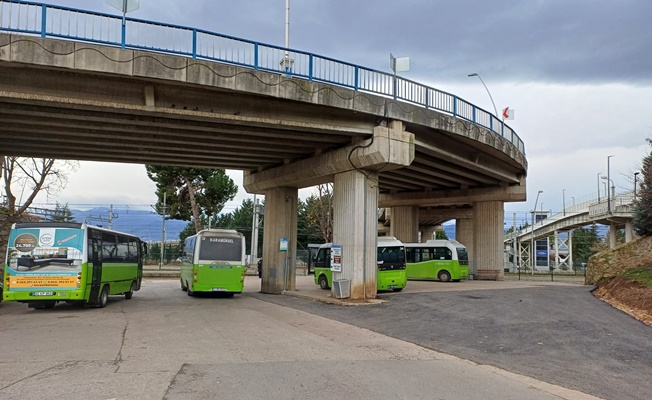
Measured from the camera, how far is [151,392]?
6.52 meters

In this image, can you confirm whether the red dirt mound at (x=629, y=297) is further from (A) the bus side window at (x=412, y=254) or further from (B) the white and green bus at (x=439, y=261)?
(A) the bus side window at (x=412, y=254)

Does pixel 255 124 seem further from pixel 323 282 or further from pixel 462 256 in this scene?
pixel 462 256

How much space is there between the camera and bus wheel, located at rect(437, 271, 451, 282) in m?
33.6

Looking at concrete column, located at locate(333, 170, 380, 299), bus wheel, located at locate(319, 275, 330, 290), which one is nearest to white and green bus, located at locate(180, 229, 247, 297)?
concrete column, located at locate(333, 170, 380, 299)

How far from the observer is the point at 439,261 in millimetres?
34000

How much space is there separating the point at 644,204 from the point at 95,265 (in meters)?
23.3

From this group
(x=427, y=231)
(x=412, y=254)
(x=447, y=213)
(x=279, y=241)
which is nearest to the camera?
(x=279, y=241)

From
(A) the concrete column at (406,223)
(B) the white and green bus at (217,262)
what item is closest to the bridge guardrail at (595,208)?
(A) the concrete column at (406,223)

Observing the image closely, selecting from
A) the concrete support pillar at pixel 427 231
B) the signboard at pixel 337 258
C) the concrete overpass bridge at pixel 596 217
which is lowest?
the signboard at pixel 337 258

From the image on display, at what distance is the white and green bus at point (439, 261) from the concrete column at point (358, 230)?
14.6 m

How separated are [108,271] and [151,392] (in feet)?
43.9

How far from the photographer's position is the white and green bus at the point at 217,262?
72.0 feet

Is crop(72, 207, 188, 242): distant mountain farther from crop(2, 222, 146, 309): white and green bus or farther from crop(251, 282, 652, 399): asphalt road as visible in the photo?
crop(251, 282, 652, 399): asphalt road

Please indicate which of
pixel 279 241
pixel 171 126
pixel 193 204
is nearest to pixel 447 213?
pixel 193 204
